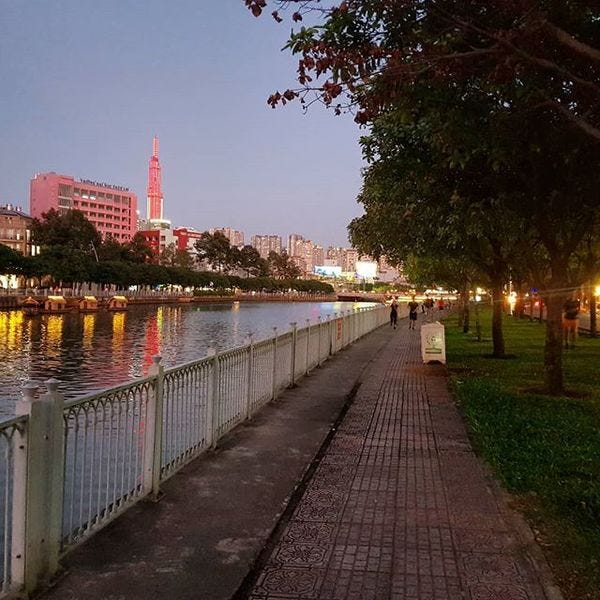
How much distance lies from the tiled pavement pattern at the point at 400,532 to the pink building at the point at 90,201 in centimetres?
16533

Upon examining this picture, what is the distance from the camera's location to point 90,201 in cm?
17850

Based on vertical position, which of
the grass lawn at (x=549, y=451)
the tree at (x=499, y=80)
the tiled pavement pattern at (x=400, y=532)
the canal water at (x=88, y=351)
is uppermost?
the tree at (x=499, y=80)

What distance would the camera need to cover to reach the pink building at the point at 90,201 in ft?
560

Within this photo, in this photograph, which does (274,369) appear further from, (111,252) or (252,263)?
(252,263)

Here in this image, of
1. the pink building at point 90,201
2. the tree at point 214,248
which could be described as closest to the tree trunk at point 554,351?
the tree at point 214,248

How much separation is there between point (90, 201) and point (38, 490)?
606ft

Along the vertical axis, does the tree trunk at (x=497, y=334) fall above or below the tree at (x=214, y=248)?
below

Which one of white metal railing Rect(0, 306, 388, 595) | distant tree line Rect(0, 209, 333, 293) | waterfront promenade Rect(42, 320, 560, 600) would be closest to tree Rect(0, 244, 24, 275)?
distant tree line Rect(0, 209, 333, 293)

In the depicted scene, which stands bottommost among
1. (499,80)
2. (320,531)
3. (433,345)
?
(320,531)

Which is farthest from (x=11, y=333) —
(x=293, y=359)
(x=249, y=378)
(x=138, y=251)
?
(x=138, y=251)

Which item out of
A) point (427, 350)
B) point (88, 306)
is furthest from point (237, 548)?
point (88, 306)

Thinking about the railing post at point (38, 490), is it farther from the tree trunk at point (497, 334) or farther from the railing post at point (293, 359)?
the tree trunk at point (497, 334)

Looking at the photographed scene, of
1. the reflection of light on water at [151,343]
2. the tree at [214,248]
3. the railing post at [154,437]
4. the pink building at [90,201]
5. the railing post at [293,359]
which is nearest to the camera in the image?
the railing post at [154,437]

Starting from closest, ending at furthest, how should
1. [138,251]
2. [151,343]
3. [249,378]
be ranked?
[249,378]
[151,343]
[138,251]
